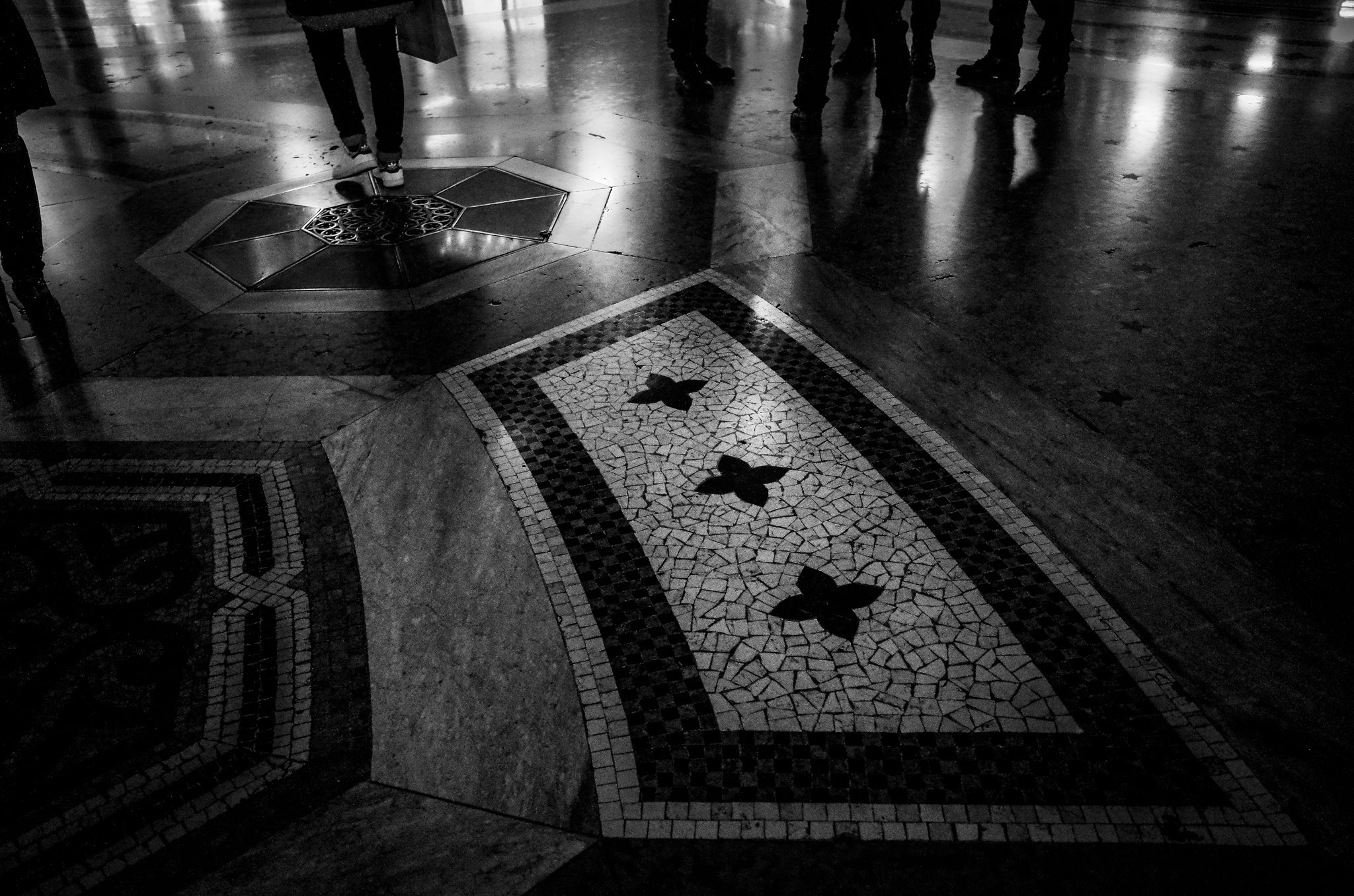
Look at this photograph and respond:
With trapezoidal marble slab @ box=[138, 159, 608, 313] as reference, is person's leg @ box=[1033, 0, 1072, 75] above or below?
above

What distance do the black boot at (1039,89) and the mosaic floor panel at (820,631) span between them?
2.86m

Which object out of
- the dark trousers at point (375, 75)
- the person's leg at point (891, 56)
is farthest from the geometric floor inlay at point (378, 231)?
the person's leg at point (891, 56)

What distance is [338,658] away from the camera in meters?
1.94

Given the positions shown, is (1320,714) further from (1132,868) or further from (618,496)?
(618,496)

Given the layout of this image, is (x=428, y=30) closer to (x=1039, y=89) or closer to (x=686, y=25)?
(x=686, y=25)

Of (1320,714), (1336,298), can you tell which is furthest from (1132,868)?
(1336,298)

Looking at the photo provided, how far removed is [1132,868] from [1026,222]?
2709mm

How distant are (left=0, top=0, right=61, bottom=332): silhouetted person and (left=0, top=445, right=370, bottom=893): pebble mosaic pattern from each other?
0.84 metres

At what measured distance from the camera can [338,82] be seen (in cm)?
408

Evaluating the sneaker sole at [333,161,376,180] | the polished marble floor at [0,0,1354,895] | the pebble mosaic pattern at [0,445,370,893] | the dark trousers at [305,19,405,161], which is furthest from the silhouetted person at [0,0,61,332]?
the sneaker sole at [333,161,376,180]

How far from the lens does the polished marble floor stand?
1604 mm

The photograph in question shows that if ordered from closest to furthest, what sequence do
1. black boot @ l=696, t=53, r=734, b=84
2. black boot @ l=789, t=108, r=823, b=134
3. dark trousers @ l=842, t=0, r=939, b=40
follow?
black boot @ l=789, t=108, r=823, b=134, dark trousers @ l=842, t=0, r=939, b=40, black boot @ l=696, t=53, r=734, b=84

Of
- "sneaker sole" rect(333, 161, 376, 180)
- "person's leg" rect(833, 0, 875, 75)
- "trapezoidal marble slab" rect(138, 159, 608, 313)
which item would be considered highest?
"person's leg" rect(833, 0, 875, 75)

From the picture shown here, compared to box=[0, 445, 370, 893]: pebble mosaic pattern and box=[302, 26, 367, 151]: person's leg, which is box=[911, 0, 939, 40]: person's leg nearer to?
box=[302, 26, 367, 151]: person's leg
